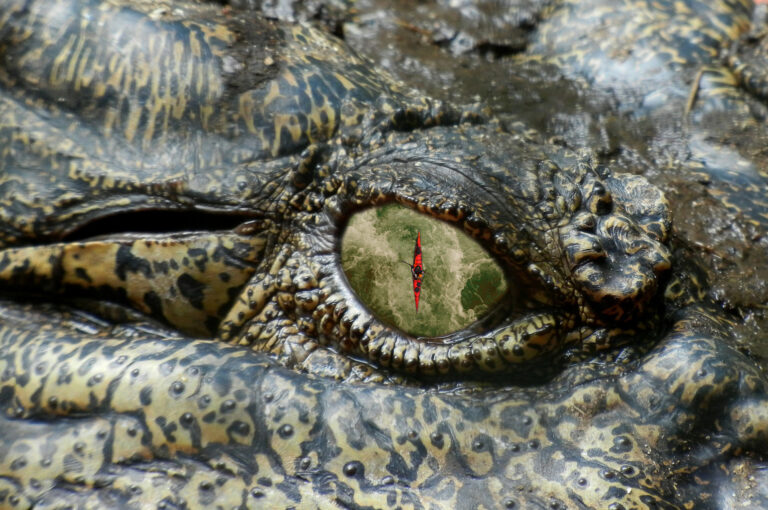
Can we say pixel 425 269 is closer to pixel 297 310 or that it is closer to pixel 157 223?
pixel 297 310

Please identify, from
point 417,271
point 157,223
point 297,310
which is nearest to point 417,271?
point 417,271

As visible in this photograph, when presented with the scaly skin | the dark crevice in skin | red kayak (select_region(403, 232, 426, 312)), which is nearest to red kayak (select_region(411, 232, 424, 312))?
red kayak (select_region(403, 232, 426, 312))

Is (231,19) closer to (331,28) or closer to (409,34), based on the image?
(331,28)

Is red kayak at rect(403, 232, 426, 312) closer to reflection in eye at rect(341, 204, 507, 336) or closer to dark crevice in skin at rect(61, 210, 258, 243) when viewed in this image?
reflection in eye at rect(341, 204, 507, 336)

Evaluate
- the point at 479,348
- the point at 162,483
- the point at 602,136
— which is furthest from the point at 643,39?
the point at 162,483

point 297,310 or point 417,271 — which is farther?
Answer: point 297,310
